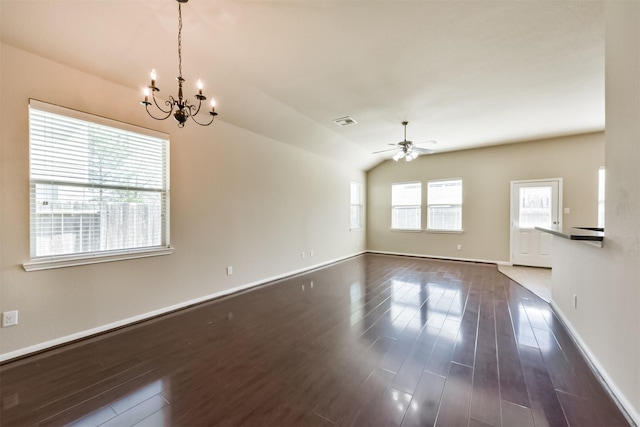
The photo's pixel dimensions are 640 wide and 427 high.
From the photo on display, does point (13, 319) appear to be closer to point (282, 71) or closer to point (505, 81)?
point (282, 71)

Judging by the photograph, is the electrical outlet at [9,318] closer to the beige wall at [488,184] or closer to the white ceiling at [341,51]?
the white ceiling at [341,51]

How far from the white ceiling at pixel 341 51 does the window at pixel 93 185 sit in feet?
1.89

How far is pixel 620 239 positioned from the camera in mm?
1754

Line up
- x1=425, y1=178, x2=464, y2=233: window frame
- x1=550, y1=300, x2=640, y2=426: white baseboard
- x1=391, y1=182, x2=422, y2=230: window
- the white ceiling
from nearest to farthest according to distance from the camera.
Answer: x1=550, y1=300, x2=640, y2=426: white baseboard < the white ceiling < x1=425, y1=178, x2=464, y2=233: window frame < x1=391, y1=182, x2=422, y2=230: window

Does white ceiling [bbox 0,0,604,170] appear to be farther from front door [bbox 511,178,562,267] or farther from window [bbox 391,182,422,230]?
window [bbox 391,182,422,230]

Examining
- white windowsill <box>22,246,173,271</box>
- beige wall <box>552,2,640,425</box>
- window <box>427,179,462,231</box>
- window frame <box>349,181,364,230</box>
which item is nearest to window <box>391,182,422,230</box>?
window <box>427,179,462,231</box>

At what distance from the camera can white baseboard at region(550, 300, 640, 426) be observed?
152cm

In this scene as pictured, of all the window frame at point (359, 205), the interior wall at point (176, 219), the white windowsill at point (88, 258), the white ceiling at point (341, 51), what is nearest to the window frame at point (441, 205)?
the window frame at point (359, 205)

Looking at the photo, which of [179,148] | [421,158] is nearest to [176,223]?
[179,148]

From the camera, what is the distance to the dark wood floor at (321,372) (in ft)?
5.08

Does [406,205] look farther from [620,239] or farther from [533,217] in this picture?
[620,239]

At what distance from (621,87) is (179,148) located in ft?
13.9

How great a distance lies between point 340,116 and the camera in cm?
421

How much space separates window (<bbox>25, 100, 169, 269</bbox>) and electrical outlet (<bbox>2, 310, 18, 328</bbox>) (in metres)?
0.46
